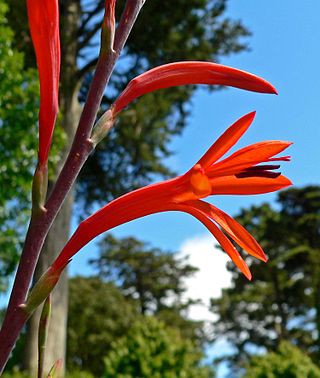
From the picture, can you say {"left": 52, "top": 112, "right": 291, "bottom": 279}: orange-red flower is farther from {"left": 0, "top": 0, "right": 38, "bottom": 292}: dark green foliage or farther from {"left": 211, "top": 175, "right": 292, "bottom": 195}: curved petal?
{"left": 0, "top": 0, "right": 38, "bottom": 292}: dark green foliage

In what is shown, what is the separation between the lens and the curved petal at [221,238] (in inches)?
34.5

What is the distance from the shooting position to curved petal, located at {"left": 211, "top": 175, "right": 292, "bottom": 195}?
891 millimetres

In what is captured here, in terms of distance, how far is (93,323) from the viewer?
2483 centimetres

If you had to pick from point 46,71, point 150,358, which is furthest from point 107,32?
point 150,358

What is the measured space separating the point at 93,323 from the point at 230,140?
2467cm

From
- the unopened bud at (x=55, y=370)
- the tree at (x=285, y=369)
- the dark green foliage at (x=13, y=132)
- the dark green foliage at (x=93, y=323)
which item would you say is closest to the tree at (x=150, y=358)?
the tree at (x=285, y=369)

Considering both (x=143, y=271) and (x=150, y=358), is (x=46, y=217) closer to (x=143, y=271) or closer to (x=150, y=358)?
(x=150, y=358)

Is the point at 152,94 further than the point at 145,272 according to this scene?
No

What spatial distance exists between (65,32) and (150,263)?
22.5m

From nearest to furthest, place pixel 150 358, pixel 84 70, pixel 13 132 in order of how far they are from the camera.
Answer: pixel 150 358 < pixel 13 132 < pixel 84 70

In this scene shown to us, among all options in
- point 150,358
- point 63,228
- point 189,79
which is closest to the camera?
point 189,79

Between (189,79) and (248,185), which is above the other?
(189,79)

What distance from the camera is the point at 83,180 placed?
12523 millimetres

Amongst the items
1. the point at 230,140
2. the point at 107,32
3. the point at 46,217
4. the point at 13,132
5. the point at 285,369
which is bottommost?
the point at 46,217
